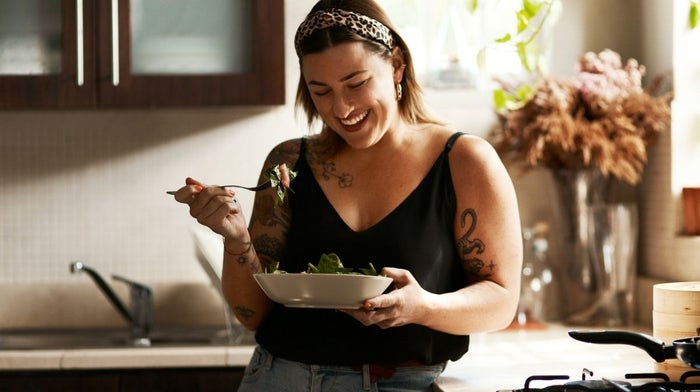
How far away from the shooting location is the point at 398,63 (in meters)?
Answer: 1.97

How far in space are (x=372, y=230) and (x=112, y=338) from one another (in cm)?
121

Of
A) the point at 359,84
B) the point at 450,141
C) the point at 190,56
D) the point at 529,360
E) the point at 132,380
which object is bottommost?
the point at 132,380

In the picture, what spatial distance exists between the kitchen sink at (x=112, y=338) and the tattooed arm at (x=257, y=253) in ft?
2.21

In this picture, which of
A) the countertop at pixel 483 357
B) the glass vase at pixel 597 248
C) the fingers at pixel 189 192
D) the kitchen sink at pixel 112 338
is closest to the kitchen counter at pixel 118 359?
the countertop at pixel 483 357

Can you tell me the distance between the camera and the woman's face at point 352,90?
1.86 m

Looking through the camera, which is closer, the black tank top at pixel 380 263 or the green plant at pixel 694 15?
the black tank top at pixel 380 263

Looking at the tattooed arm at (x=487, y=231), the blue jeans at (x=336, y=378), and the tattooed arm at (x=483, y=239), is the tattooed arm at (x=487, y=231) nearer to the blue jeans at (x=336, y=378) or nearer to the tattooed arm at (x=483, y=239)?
the tattooed arm at (x=483, y=239)

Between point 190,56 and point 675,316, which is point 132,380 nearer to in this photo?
point 190,56

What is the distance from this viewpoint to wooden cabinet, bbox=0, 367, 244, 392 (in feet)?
8.14

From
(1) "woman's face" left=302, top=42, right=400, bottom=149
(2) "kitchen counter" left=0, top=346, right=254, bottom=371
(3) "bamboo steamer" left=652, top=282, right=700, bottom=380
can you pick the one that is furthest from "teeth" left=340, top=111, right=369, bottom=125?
(2) "kitchen counter" left=0, top=346, right=254, bottom=371

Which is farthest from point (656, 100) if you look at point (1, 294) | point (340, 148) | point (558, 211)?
point (1, 294)

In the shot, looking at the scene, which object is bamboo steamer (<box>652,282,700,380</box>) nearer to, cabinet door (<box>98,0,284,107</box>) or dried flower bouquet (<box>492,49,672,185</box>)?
dried flower bouquet (<box>492,49,672,185</box>)

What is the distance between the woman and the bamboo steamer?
0.27m

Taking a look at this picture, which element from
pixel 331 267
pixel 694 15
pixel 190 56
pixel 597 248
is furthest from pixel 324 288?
pixel 694 15
